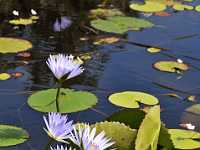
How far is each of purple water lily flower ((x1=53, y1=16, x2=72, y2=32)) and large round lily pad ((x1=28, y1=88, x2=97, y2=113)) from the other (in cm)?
83

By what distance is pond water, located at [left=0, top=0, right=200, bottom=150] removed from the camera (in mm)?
1804

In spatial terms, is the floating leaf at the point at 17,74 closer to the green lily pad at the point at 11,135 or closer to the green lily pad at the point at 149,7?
the green lily pad at the point at 11,135

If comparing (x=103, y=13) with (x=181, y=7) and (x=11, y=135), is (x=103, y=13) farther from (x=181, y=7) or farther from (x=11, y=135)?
(x=11, y=135)

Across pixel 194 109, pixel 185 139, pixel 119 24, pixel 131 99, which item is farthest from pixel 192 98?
pixel 119 24

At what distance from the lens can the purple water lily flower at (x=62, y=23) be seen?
2674 millimetres

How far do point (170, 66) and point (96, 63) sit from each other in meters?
0.33

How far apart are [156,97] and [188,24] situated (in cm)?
95

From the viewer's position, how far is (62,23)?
108 inches

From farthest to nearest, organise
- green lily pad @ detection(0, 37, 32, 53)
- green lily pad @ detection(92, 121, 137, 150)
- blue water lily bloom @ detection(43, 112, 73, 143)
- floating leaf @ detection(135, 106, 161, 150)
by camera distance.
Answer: green lily pad @ detection(0, 37, 32, 53) → green lily pad @ detection(92, 121, 137, 150) → floating leaf @ detection(135, 106, 161, 150) → blue water lily bloom @ detection(43, 112, 73, 143)

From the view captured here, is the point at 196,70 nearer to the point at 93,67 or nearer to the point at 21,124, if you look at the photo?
the point at 93,67

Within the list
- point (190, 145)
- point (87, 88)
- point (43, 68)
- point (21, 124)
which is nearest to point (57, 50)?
point (43, 68)

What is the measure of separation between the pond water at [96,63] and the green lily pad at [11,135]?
22 millimetres

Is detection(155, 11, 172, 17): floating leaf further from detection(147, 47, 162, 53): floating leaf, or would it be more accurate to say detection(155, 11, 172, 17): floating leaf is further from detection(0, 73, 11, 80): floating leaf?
detection(0, 73, 11, 80): floating leaf

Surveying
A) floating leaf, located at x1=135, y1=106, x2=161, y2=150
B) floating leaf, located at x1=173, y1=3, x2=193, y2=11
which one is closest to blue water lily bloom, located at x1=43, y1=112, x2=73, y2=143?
floating leaf, located at x1=135, y1=106, x2=161, y2=150
